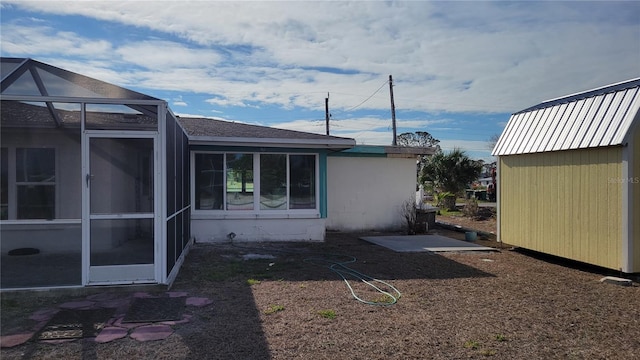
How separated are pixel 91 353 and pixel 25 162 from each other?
5.29 metres

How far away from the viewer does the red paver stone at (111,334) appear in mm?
4582

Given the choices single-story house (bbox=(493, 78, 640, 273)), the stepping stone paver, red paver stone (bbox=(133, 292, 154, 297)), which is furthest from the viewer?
single-story house (bbox=(493, 78, 640, 273))

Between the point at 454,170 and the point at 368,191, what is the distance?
8442 mm

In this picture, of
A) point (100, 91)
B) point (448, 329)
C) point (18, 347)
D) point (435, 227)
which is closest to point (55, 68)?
point (100, 91)

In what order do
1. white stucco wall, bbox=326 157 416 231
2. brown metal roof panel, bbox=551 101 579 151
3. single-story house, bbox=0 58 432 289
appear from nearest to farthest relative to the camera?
single-story house, bbox=0 58 432 289 < brown metal roof panel, bbox=551 101 579 151 < white stucco wall, bbox=326 157 416 231

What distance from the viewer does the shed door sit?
6.44 meters

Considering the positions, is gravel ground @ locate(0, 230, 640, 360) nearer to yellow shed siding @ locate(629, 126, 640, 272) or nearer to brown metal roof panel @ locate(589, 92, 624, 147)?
yellow shed siding @ locate(629, 126, 640, 272)

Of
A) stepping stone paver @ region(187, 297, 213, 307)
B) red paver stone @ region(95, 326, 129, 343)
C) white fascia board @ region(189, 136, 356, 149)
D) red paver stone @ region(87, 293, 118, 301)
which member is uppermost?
white fascia board @ region(189, 136, 356, 149)

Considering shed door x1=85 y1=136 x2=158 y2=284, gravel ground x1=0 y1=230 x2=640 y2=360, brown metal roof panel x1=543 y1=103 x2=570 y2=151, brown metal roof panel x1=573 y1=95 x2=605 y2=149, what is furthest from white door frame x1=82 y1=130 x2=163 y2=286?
brown metal roof panel x1=543 y1=103 x2=570 y2=151

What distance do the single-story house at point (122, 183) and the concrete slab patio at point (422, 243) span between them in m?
1.83

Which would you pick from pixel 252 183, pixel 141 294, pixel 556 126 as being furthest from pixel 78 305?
pixel 556 126

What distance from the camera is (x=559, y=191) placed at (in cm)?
898

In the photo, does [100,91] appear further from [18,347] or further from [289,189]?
[289,189]

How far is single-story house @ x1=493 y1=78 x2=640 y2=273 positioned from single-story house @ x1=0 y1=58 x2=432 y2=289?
13.5ft
